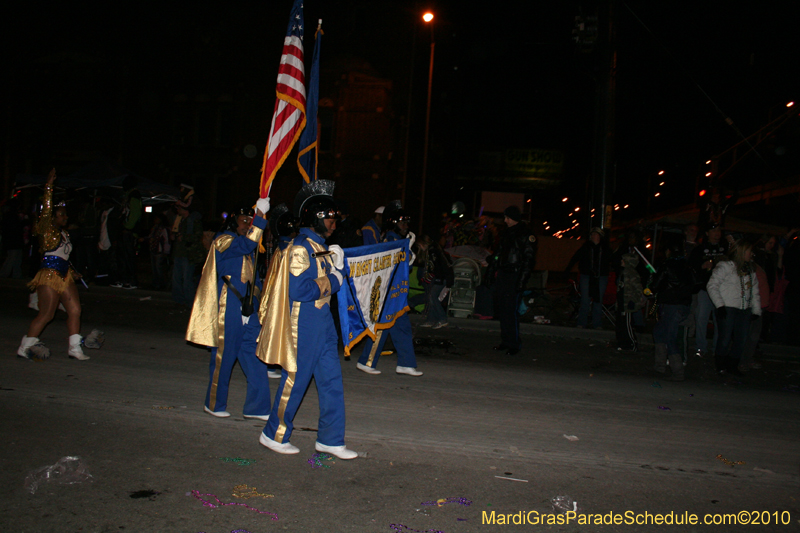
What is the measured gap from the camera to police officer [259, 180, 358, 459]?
4.07 m

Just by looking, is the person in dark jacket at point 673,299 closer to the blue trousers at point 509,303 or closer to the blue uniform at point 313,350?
the blue trousers at point 509,303

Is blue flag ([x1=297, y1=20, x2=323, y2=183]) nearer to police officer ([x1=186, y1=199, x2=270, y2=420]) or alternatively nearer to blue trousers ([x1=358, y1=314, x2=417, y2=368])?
police officer ([x1=186, y1=199, x2=270, y2=420])

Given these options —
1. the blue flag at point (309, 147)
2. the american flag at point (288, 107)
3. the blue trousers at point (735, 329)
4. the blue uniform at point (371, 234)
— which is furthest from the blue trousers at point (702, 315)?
the american flag at point (288, 107)

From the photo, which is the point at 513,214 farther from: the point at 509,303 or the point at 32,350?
the point at 32,350

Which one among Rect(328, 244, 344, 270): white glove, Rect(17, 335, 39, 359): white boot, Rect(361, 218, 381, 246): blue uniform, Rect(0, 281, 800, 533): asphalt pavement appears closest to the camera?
Rect(0, 281, 800, 533): asphalt pavement

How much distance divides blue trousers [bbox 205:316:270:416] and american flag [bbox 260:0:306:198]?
1.24m

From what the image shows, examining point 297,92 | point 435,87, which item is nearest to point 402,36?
point 435,87

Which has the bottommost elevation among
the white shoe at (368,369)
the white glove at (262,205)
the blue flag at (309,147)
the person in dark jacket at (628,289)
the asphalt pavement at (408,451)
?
the asphalt pavement at (408,451)

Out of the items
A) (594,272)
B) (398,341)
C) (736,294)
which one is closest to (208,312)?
(398,341)

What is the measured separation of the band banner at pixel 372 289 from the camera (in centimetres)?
554

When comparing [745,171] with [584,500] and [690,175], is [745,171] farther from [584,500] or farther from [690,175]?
[584,500]

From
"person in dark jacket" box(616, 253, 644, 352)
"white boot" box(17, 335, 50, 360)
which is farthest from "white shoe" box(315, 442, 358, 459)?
"person in dark jacket" box(616, 253, 644, 352)

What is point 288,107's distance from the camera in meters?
5.75

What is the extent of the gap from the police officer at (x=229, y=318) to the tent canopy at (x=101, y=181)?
37.7 ft
